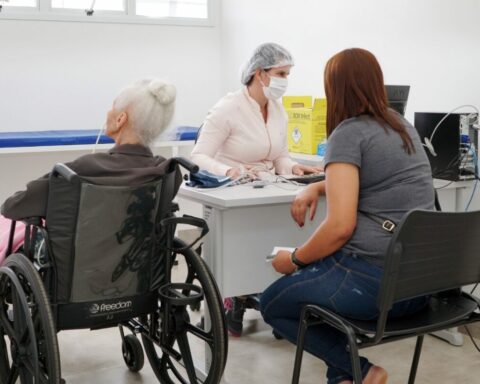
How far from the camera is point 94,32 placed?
477 centimetres

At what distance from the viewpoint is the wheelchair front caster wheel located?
2.45m

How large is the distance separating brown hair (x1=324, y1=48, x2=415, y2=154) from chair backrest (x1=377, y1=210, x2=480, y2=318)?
256 mm

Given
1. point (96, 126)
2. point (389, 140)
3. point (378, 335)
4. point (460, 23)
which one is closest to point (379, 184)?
point (389, 140)

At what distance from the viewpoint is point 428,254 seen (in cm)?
159

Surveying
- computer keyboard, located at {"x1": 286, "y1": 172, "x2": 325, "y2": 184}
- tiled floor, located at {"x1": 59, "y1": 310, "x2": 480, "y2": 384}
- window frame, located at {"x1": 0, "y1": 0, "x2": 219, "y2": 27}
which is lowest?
tiled floor, located at {"x1": 59, "y1": 310, "x2": 480, "y2": 384}

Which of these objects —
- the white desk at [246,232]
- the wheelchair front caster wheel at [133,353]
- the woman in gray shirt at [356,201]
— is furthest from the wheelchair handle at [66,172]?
the wheelchair front caster wheel at [133,353]

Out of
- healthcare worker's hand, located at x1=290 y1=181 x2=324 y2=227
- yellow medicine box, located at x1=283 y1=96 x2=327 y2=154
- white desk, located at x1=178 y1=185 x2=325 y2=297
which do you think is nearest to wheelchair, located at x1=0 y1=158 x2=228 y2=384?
white desk, located at x1=178 y1=185 x2=325 y2=297

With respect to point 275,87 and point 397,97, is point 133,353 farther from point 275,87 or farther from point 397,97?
point 397,97

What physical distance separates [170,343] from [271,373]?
1.94 ft

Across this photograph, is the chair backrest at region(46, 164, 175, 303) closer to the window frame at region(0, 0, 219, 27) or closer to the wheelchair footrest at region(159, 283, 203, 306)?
the wheelchair footrest at region(159, 283, 203, 306)

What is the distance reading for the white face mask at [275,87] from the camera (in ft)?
9.69

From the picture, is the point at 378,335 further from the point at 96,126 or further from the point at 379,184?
the point at 96,126

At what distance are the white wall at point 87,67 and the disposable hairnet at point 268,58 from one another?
1.55m

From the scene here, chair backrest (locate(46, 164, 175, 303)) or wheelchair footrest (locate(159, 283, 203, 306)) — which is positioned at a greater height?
chair backrest (locate(46, 164, 175, 303))
